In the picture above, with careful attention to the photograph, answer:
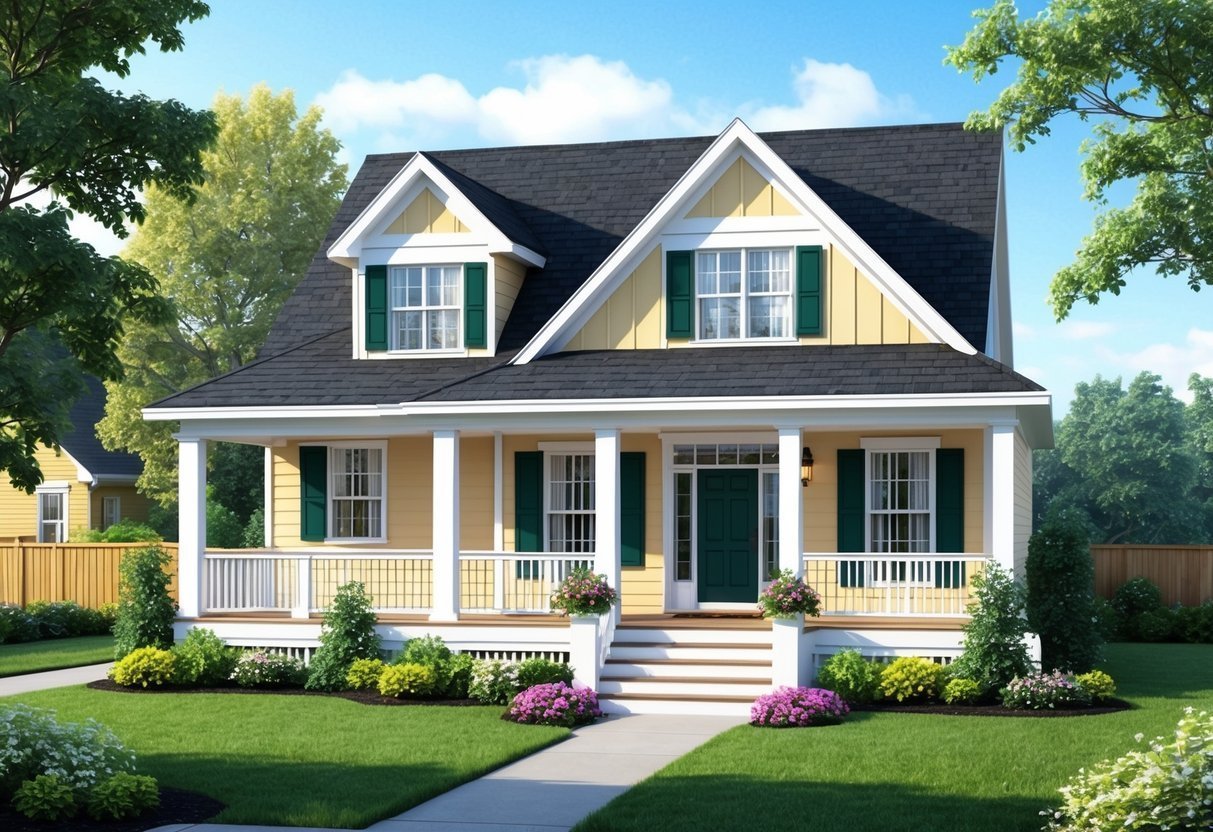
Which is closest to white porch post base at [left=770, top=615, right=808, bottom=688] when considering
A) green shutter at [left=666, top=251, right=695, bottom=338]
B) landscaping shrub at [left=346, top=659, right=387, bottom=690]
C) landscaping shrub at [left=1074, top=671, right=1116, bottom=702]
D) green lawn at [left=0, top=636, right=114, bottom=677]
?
landscaping shrub at [left=1074, top=671, right=1116, bottom=702]

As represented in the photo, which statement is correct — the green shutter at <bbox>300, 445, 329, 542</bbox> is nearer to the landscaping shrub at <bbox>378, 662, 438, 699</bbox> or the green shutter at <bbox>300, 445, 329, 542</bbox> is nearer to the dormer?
the dormer

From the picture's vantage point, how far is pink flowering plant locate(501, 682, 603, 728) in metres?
16.6

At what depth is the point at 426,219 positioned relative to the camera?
2292 cm

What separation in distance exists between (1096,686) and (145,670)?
12.2 meters

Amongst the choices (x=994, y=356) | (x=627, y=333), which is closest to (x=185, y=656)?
(x=627, y=333)

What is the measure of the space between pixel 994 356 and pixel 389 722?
1230 cm

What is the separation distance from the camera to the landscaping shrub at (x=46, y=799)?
11102mm

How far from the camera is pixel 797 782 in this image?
12.8 m

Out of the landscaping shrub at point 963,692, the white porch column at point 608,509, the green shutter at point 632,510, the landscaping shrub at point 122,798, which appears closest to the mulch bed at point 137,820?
the landscaping shrub at point 122,798

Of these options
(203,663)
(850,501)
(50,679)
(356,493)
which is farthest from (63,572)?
(850,501)

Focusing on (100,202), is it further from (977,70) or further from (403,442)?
(977,70)

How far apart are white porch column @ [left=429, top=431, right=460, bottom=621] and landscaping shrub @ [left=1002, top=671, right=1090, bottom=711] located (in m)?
7.35

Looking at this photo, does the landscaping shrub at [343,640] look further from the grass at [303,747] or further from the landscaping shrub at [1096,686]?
the landscaping shrub at [1096,686]

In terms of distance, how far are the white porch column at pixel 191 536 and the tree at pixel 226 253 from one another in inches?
782
